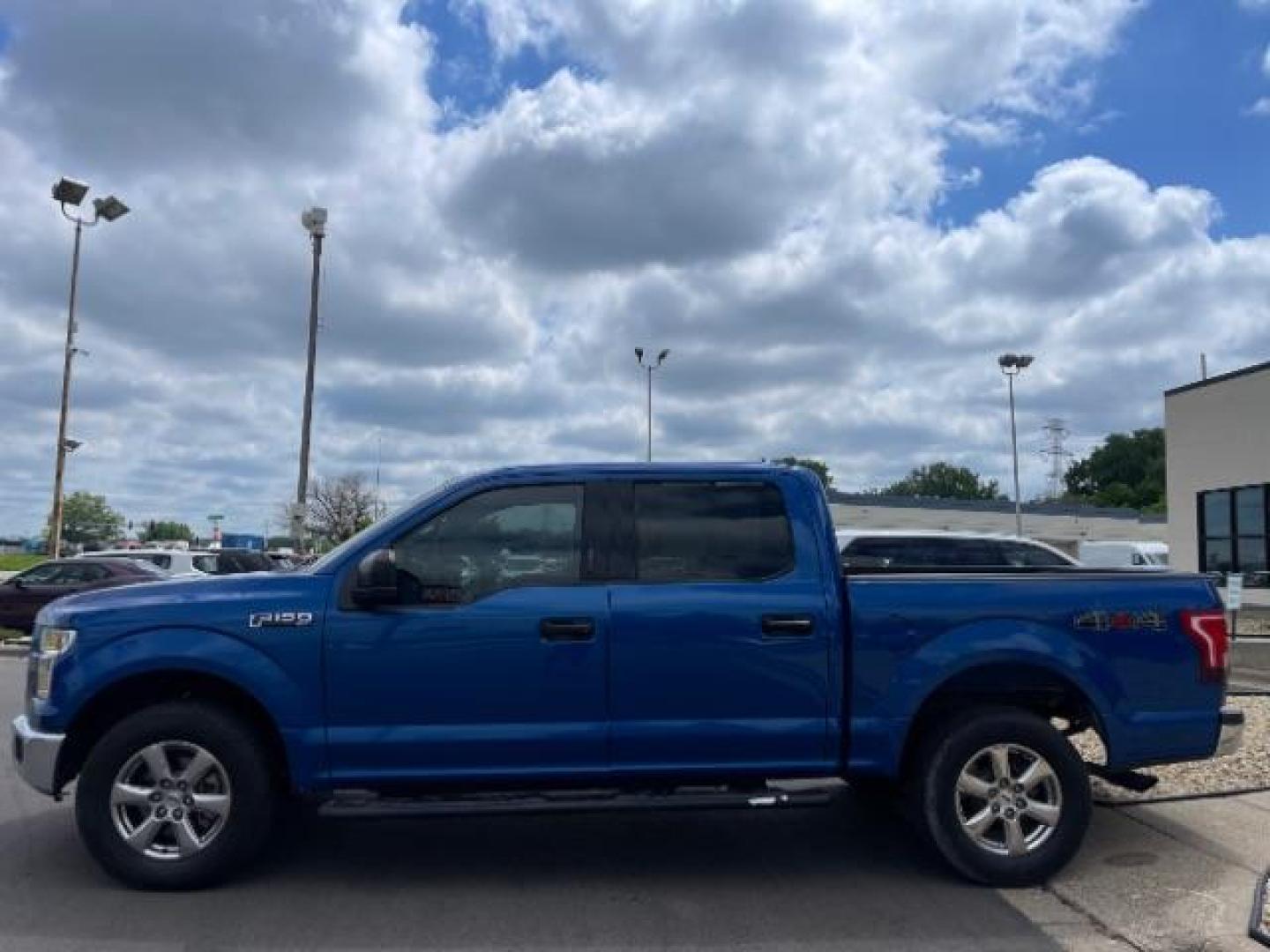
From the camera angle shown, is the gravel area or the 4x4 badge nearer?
the 4x4 badge

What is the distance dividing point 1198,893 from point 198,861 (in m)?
4.56

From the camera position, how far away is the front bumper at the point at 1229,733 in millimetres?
5828

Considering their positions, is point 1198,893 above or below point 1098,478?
below

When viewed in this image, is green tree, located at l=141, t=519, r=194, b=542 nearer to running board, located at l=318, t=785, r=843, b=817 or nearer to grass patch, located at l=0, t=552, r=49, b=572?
grass patch, located at l=0, t=552, r=49, b=572

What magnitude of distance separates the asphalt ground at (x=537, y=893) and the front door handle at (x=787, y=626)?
121 cm

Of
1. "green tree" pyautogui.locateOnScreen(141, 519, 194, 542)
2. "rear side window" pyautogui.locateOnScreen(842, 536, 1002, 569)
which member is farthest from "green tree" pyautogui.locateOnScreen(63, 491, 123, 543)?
"rear side window" pyautogui.locateOnScreen(842, 536, 1002, 569)

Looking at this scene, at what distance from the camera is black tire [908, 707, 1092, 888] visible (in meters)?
5.62

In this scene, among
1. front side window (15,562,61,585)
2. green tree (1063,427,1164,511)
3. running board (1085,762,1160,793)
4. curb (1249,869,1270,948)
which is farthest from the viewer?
green tree (1063,427,1164,511)

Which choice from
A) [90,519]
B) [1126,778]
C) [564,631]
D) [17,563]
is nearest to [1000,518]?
Result: [1126,778]

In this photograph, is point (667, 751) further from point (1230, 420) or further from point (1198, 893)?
point (1230, 420)

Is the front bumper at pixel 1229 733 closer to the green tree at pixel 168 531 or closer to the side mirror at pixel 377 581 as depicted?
the side mirror at pixel 377 581

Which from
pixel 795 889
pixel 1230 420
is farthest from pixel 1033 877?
pixel 1230 420

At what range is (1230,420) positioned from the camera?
27.1m

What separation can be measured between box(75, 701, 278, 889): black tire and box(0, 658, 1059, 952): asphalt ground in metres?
0.12
